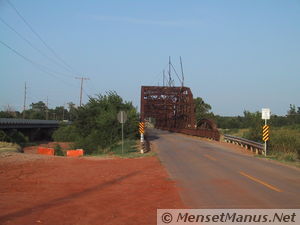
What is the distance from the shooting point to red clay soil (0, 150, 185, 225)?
7857mm

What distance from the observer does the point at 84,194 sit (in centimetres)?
1048

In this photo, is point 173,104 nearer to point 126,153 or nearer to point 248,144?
point 248,144

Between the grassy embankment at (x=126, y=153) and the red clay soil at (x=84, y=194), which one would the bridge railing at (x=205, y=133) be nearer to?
→ the grassy embankment at (x=126, y=153)

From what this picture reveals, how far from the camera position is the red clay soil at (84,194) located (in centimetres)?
786

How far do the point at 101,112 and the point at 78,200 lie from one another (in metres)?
27.1

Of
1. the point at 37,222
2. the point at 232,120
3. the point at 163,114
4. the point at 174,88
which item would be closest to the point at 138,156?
the point at 37,222

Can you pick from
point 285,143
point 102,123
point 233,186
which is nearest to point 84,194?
point 233,186

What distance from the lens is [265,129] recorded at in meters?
25.2

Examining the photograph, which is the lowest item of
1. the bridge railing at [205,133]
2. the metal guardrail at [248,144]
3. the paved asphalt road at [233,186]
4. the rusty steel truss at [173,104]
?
the paved asphalt road at [233,186]

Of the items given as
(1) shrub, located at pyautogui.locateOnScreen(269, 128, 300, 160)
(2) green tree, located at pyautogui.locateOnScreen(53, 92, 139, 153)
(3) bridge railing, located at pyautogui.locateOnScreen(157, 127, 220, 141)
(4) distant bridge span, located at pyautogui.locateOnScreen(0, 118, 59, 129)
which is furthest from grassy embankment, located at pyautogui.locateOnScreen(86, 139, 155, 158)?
(4) distant bridge span, located at pyautogui.locateOnScreen(0, 118, 59, 129)

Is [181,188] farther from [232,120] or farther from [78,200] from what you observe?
[232,120]

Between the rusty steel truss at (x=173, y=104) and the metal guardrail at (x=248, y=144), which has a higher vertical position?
the rusty steel truss at (x=173, y=104)

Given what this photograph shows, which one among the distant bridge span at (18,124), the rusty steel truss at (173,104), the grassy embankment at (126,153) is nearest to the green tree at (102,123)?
the grassy embankment at (126,153)

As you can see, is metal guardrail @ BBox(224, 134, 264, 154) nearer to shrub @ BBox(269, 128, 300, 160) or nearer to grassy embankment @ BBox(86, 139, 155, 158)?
shrub @ BBox(269, 128, 300, 160)
